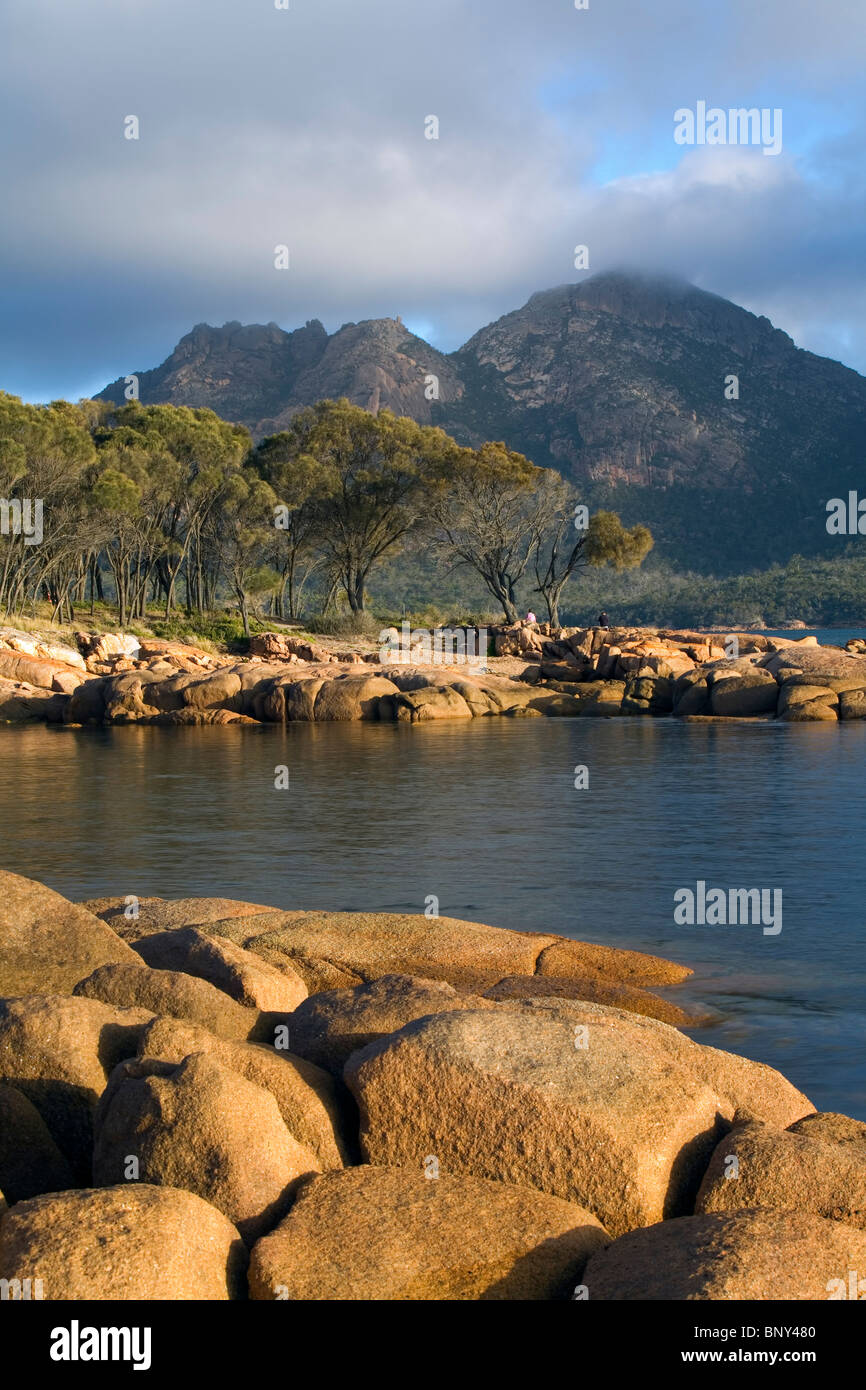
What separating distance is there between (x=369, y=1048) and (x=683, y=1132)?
5.11 feet

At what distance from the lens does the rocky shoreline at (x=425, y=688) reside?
4238cm

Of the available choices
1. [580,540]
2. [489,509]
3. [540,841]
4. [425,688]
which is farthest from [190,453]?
[540,841]

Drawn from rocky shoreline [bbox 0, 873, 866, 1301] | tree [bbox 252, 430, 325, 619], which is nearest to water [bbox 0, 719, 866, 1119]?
rocky shoreline [bbox 0, 873, 866, 1301]

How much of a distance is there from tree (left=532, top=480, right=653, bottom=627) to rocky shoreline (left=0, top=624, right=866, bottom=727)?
43.6 feet

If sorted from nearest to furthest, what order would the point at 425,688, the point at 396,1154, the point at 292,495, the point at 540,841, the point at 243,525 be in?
the point at 396,1154, the point at 540,841, the point at 425,688, the point at 243,525, the point at 292,495

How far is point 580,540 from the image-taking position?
65625 millimetres

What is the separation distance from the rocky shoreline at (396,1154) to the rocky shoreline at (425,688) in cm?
3599

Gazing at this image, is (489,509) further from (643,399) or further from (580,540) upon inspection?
(643,399)

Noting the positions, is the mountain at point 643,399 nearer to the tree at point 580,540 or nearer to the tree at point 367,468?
the tree at point 580,540

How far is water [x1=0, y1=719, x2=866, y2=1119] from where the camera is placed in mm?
10602

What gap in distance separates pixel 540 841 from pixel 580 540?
4924 centimetres

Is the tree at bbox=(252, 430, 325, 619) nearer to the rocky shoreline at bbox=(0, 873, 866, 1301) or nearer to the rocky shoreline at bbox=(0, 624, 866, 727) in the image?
the rocky shoreline at bbox=(0, 624, 866, 727)

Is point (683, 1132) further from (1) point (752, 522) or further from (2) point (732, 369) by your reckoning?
(2) point (732, 369)
